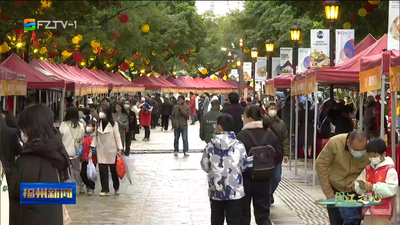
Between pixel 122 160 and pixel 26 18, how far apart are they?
4.92 metres

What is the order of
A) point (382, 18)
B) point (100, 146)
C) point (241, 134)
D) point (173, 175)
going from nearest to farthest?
1. point (241, 134)
2. point (100, 146)
3. point (173, 175)
4. point (382, 18)

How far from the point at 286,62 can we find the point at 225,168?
17.5 m

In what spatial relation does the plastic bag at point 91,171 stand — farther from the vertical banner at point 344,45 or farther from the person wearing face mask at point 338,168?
the person wearing face mask at point 338,168

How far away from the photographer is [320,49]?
18.4 meters

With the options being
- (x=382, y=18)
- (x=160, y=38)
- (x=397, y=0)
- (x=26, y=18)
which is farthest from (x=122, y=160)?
(x=160, y=38)

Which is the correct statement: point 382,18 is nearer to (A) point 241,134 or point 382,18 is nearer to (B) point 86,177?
(B) point 86,177

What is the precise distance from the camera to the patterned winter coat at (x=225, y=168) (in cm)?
808

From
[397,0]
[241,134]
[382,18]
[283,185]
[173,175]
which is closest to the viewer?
[397,0]

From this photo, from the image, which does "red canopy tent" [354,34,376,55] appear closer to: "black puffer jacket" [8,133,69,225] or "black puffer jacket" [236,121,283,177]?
"black puffer jacket" [236,121,283,177]

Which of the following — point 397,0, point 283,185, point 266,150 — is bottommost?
point 283,185

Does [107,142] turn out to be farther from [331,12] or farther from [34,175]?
[34,175]

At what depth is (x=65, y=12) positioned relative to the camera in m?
18.1

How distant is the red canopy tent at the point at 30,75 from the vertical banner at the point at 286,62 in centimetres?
810

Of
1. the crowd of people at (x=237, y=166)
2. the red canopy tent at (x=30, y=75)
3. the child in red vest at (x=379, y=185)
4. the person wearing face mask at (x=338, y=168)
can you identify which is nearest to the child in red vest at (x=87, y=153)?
the crowd of people at (x=237, y=166)
